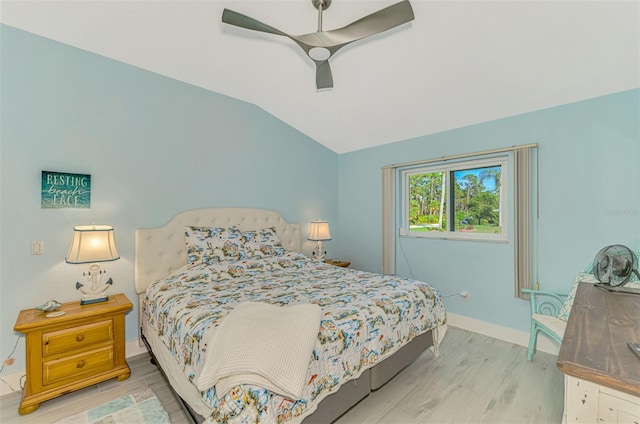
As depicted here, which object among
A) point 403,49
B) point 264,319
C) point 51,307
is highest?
point 403,49

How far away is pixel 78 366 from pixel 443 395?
8.54ft

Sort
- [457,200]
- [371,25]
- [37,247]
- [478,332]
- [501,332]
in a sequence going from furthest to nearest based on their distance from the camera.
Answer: [457,200]
[478,332]
[501,332]
[37,247]
[371,25]

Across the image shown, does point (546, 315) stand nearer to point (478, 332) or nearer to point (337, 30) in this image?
point (478, 332)

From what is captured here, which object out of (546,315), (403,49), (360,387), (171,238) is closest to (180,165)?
(171,238)

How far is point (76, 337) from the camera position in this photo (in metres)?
1.98

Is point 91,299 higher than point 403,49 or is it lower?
lower

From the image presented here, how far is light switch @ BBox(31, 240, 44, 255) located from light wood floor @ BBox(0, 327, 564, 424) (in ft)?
3.32

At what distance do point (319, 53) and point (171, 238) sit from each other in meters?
2.18

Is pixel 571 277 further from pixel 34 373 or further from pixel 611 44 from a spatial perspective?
pixel 34 373

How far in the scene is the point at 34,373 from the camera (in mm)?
1835

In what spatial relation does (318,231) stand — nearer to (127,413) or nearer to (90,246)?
(90,246)

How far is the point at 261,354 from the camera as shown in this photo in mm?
1239

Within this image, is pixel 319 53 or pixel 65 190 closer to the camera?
pixel 319 53

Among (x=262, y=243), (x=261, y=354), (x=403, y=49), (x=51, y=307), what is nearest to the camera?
(x=261, y=354)
